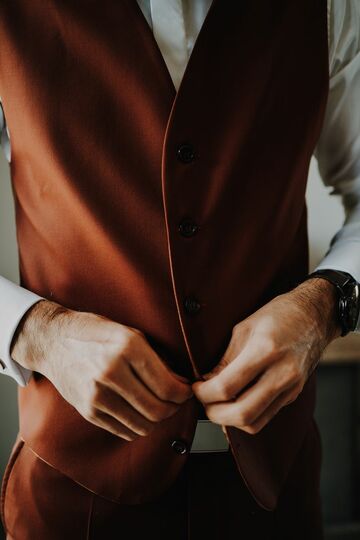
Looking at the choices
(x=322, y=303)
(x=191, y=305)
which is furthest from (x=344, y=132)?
(x=191, y=305)

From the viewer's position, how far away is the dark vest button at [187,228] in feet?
2.20

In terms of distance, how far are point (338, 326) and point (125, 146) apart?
1.43 feet

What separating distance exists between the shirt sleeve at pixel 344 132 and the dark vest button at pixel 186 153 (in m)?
0.32

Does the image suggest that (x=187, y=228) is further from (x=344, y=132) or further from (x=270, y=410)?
(x=344, y=132)

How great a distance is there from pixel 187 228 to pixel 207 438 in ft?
1.05

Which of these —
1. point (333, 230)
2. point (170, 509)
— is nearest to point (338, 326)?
point (170, 509)

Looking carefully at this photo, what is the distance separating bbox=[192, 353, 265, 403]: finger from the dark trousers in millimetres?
201

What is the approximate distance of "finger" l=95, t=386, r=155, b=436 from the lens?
59cm

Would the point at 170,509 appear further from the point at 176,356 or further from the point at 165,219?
the point at 165,219

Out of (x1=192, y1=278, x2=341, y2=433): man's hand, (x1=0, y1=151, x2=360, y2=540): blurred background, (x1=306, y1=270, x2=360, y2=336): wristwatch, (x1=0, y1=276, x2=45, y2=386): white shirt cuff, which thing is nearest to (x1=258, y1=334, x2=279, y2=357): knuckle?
(x1=192, y1=278, x2=341, y2=433): man's hand

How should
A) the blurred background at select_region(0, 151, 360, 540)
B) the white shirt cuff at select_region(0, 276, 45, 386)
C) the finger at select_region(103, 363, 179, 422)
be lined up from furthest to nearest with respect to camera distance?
the blurred background at select_region(0, 151, 360, 540)
the white shirt cuff at select_region(0, 276, 45, 386)
the finger at select_region(103, 363, 179, 422)

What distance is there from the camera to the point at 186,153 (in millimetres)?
663

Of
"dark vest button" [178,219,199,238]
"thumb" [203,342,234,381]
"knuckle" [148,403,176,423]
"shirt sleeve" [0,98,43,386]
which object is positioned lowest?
"thumb" [203,342,234,381]

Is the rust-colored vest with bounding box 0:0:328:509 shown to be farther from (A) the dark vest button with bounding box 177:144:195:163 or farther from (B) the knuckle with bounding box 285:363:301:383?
(B) the knuckle with bounding box 285:363:301:383
